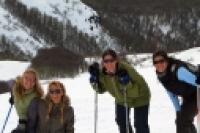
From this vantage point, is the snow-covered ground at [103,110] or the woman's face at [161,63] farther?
the snow-covered ground at [103,110]

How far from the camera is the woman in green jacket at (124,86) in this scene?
8180mm

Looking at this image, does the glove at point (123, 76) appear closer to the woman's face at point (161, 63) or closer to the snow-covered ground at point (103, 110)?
the woman's face at point (161, 63)

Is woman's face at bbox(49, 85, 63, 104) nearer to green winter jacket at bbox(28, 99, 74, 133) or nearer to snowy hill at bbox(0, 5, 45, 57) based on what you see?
green winter jacket at bbox(28, 99, 74, 133)

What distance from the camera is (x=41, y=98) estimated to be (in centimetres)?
811

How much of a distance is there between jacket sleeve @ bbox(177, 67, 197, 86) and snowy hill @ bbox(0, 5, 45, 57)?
8132 centimetres

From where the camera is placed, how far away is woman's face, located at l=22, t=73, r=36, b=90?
7.94 metres

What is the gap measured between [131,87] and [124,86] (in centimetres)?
10

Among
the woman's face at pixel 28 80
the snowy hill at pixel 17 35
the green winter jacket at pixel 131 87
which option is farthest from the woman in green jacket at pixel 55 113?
the snowy hill at pixel 17 35

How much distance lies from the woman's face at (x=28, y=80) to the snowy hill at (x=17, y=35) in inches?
3181

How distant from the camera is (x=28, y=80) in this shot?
7977 millimetres

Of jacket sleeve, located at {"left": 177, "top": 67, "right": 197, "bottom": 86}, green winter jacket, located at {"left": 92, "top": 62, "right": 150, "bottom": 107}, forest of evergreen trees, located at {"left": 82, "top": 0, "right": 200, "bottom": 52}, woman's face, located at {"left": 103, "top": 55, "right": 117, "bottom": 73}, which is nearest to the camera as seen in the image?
jacket sleeve, located at {"left": 177, "top": 67, "right": 197, "bottom": 86}

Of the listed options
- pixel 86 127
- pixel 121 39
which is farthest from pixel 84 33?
pixel 86 127

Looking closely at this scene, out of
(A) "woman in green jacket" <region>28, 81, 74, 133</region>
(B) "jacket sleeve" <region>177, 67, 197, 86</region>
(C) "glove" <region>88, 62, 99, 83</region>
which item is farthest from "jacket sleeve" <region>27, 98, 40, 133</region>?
(B) "jacket sleeve" <region>177, 67, 197, 86</region>

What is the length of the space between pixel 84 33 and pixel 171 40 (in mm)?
14722
